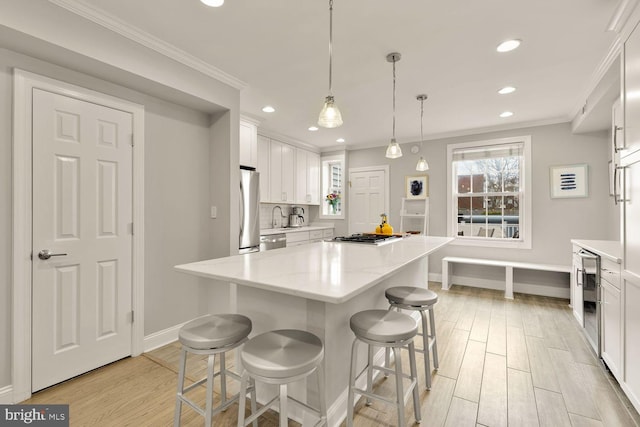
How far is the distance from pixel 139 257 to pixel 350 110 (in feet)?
9.50

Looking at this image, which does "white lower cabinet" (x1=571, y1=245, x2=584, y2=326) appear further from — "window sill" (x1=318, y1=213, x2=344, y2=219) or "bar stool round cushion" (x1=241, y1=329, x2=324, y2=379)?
"window sill" (x1=318, y1=213, x2=344, y2=219)

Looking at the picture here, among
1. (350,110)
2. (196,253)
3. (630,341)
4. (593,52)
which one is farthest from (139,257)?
(593,52)

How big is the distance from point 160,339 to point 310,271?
6.84ft

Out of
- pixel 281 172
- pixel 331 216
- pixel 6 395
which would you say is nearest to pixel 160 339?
pixel 6 395

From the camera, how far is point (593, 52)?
2391mm

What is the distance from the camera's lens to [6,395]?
1839 mm

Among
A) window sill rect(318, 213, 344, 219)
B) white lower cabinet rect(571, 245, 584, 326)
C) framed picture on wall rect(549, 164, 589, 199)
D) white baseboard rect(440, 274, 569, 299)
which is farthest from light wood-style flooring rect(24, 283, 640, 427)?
window sill rect(318, 213, 344, 219)

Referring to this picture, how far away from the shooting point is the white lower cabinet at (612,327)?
199 centimetres

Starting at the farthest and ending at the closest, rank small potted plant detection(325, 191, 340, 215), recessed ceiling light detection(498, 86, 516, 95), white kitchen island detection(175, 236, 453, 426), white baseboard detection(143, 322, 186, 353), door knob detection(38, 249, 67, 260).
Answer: small potted plant detection(325, 191, 340, 215) < recessed ceiling light detection(498, 86, 516, 95) < white baseboard detection(143, 322, 186, 353) < door knob detection(38, 249, 67, 260) < white kitchen island detection(175, 236, 453, 426)

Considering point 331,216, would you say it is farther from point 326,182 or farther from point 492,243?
point 492,243

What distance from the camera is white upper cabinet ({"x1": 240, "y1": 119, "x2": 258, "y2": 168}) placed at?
3.95m

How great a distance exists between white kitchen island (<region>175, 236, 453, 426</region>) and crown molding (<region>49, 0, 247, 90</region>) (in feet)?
5.75

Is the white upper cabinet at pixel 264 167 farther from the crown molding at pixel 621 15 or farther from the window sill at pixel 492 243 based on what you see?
the crown molding at pixel 621 15

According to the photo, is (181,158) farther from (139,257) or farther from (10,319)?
(10,319)
